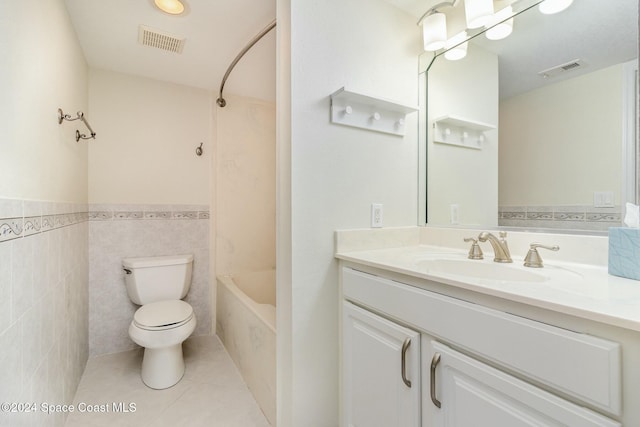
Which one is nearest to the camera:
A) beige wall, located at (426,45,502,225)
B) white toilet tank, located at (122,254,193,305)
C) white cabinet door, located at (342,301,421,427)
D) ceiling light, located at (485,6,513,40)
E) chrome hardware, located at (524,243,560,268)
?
white cabinet door, located at (342,301,421,427)

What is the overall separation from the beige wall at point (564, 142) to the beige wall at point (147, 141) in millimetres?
2193

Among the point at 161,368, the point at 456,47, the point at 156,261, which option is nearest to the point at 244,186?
the point at 156,261

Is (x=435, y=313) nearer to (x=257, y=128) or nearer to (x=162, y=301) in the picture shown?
(x=162, y=301)

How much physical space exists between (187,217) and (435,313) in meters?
2.13

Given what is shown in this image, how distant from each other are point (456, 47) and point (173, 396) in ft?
8.19

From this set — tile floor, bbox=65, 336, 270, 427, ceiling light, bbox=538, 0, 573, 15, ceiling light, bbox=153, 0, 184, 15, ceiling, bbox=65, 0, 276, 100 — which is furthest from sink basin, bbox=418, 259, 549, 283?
ceiling light, bbox=153, 0, 184, 15

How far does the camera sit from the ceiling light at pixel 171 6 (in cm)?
146

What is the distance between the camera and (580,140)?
1.09 meters

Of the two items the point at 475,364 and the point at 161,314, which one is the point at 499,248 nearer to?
the point at 475,364

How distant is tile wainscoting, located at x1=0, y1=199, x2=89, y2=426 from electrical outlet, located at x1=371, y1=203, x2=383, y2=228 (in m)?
1.33

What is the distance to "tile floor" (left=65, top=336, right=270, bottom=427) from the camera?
4.78ft

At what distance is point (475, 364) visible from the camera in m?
0.76

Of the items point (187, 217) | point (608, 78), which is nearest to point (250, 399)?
point (187, 217)

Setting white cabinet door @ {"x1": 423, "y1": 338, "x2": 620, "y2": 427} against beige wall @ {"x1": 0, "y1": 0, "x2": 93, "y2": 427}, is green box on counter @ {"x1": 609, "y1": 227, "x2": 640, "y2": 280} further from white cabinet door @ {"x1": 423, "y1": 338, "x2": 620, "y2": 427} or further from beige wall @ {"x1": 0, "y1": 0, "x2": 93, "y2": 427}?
beige wall @ {"x1": 0, "y1": 0, "x2": 93, "y2": 427}
